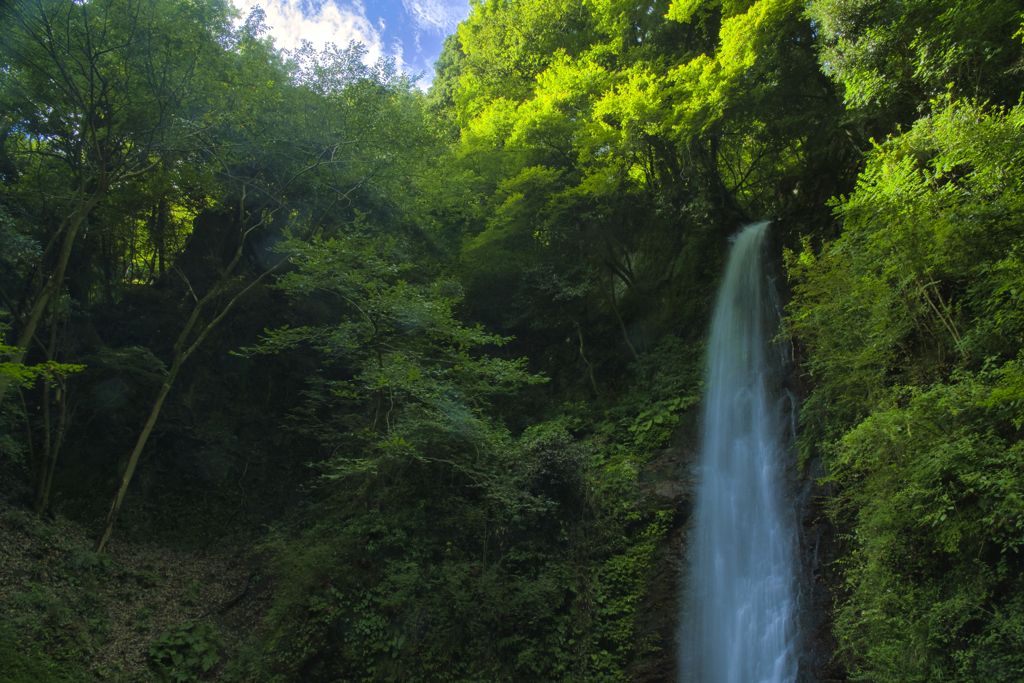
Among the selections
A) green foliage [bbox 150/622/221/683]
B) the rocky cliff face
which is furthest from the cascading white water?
green foliage [bbox 150/622/221/683]

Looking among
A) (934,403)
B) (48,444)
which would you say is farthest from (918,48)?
(48,444)

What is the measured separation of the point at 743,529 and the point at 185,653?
852 cm

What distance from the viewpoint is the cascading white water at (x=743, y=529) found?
6711 mm

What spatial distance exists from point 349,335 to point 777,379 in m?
7.97

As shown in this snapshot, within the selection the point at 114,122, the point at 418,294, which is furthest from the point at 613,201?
the point at 114,122

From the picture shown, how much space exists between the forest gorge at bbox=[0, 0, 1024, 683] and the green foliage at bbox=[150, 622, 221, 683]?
44mm

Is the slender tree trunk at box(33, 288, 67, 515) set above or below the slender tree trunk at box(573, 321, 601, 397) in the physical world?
below

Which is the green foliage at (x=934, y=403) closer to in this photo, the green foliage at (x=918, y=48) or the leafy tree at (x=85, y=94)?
the green foliage at (x=918, y=48)

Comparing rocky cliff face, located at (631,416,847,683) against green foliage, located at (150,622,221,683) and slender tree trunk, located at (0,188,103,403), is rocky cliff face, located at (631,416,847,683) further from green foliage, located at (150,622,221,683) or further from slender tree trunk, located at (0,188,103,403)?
slender tree trunk, located at (0,188,103,403)

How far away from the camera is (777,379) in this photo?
29.8ft

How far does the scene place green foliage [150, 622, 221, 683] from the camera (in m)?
7.20

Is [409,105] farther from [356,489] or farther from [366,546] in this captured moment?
[366,546]

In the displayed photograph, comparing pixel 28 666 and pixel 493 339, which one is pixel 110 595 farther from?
pixel 493 339

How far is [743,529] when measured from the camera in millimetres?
7715
